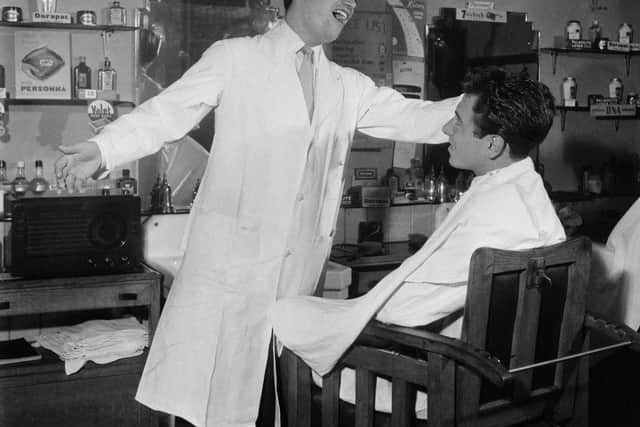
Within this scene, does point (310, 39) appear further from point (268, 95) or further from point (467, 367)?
point (467, 367)

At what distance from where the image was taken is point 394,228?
180 inches

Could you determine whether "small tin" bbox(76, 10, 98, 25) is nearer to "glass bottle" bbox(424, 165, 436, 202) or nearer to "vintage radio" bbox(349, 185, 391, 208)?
"vintage radio" bbox(349, 185, 391, 208)

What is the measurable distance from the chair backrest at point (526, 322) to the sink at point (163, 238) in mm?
Answer: 2132

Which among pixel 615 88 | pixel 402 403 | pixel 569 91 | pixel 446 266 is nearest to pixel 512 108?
pixel 446 266

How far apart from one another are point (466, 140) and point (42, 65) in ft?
7.56

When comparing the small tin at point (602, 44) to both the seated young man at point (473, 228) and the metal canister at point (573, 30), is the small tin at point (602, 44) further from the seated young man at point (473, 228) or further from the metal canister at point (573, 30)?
the seated young man at point (473, 228)

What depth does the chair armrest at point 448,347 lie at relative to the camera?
1.75 m

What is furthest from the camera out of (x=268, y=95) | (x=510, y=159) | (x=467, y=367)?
(x=268, y=95)

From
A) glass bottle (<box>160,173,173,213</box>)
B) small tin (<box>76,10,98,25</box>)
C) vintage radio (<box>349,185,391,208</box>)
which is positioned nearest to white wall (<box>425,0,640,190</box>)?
vintage radio (<box>349,185,391,208</box>)

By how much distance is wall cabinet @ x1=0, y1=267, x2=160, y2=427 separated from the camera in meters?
3.16

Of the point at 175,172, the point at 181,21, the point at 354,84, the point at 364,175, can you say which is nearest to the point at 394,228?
the point at 364,175

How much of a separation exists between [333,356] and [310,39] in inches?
39.9

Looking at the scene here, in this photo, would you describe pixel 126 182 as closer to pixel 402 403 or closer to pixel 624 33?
pixel 402 403

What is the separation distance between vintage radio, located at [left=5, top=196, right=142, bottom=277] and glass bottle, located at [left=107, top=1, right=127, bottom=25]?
0.93 metres
